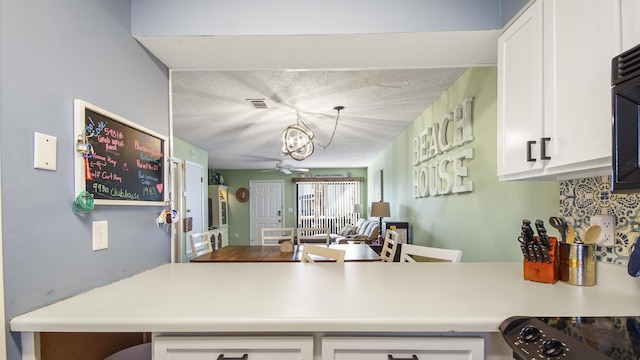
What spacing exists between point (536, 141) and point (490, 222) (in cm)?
→ 117

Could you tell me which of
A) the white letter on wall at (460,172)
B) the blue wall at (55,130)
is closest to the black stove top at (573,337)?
the blue wall at (55,130)

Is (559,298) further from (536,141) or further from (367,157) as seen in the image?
(367,157)

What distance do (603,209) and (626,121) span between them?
2.07ft

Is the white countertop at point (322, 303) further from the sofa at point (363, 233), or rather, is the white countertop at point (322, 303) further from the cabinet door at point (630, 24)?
the sofa at point (363, 233)

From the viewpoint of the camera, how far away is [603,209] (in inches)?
45.8

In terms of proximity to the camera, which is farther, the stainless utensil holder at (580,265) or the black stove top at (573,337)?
the stainless utensil holder at (580,265)

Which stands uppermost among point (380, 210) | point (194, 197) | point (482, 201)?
point (482, 201)

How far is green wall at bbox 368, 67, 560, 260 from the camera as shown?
1.72 meters

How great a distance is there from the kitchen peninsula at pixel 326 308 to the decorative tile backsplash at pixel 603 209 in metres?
0.07

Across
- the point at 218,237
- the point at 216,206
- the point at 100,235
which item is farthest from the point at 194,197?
the point at 100,235

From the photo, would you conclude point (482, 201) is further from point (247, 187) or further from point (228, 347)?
point (247, 187)

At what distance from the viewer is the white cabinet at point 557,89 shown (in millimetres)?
857

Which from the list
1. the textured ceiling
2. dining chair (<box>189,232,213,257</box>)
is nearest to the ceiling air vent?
the textured ceiling

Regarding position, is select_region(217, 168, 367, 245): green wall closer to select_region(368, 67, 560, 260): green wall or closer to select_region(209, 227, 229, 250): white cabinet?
select_region(209, 227, 229, 250): white cabinet
